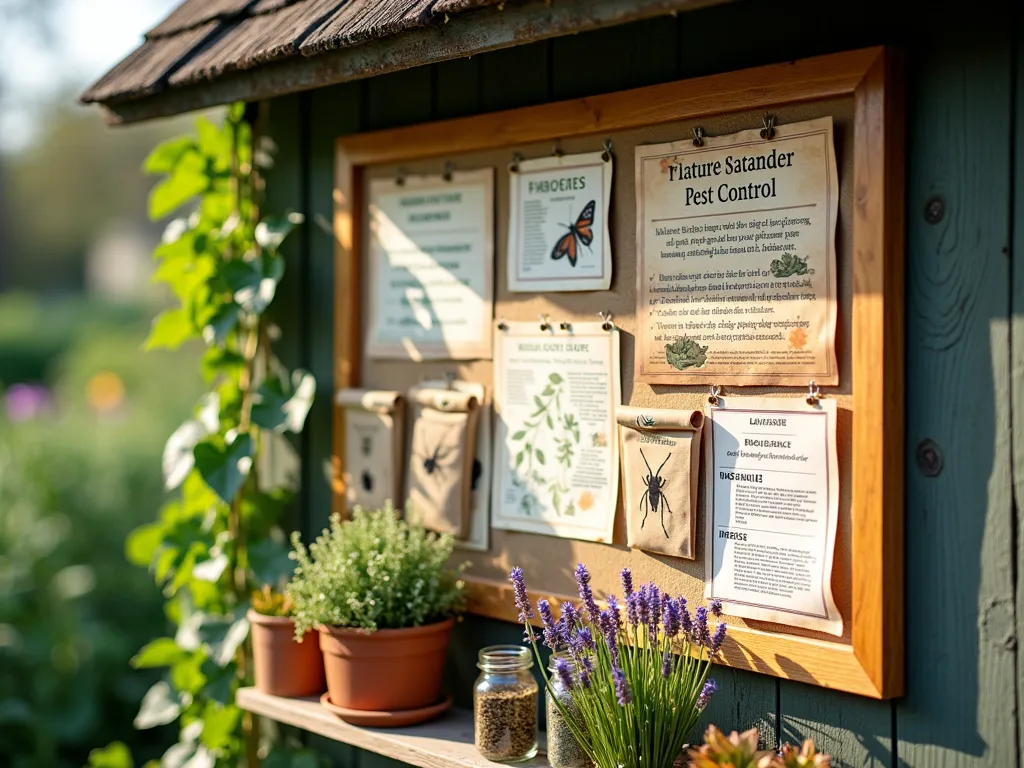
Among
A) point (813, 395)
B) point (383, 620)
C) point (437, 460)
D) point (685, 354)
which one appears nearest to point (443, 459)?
point (437, 460)

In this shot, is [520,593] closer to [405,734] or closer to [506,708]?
[506,708]

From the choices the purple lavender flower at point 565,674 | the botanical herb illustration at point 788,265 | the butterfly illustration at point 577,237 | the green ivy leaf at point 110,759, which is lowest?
the green ivy leaf at point 110,759

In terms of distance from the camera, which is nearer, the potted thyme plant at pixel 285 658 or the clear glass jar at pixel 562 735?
the clear glass jar at pixel 562 735

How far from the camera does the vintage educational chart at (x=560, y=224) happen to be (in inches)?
85.4

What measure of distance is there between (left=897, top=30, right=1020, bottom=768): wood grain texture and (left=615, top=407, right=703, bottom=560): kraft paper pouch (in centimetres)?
38

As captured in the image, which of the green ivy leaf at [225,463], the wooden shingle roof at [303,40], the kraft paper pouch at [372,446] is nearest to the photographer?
the wooden shingle roof at [303,40]

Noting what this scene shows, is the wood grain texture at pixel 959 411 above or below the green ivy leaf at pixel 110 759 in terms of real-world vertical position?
above

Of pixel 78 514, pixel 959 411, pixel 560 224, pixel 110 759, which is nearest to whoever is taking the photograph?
pixel 959 411

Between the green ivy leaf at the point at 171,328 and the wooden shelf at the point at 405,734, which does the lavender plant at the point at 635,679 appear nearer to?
the wooden shelf at the point at 405,734

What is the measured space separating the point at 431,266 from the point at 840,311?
3.34 feet

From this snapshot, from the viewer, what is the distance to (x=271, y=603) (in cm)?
261

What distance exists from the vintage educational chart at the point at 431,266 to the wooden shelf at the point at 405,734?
30.5 inches

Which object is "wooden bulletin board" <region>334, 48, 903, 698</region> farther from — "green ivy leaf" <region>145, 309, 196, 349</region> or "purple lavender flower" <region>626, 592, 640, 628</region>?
"green ivy leaf" <region>145, 309, 196, 349</region>

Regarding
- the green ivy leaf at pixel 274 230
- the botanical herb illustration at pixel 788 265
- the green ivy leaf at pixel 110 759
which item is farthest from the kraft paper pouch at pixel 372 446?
the green ivy leaf at pixel 110 759
